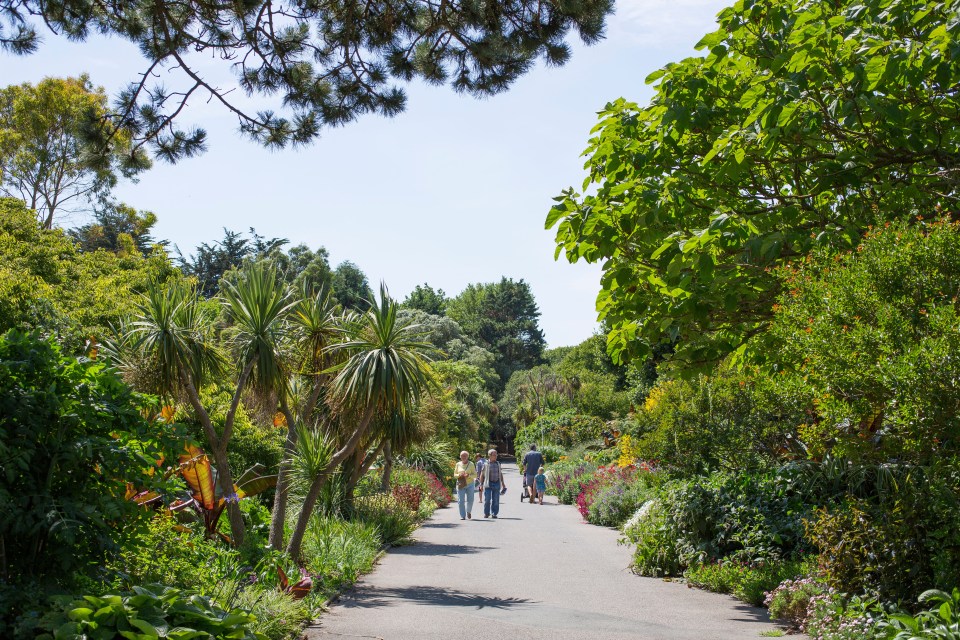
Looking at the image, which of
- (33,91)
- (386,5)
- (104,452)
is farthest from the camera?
(33,91)

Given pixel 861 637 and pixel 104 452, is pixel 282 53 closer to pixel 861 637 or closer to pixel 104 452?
pixel 104 452

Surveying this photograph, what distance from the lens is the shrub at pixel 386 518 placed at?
48.4 feet

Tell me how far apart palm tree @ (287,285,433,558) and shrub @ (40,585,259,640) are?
18.5ft

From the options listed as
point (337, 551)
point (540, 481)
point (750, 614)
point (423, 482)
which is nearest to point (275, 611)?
point (337, 551)

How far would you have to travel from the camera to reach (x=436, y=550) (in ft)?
46.5

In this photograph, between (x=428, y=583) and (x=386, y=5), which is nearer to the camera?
(x=386, y=5)

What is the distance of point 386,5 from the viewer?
9750 millimetres

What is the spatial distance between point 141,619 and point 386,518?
11246 mm

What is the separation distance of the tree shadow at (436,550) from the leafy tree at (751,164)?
6284 millimetres

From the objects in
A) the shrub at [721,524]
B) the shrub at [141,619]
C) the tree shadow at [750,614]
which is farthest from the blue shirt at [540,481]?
the shrub at [141,619]

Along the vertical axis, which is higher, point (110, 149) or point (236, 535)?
point (110, 149)

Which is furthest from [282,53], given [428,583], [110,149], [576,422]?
[576,422]

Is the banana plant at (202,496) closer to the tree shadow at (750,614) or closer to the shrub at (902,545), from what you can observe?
the tree shadow at (750,614)

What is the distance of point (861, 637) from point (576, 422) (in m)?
37.4
